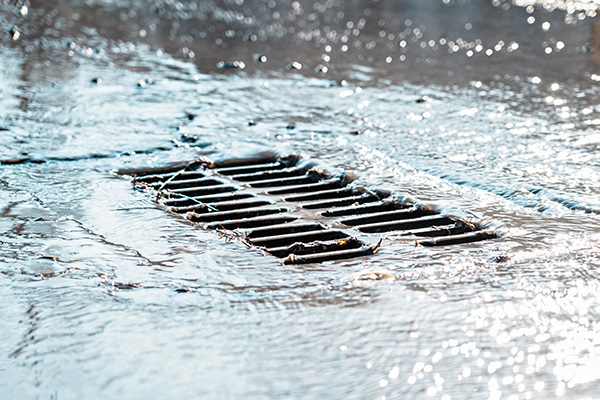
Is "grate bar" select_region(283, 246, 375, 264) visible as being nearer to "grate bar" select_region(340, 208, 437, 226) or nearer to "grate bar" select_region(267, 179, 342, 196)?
"grate bar" select_region(340, 208, 437, 226)

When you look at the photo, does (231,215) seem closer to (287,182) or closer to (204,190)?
(204,190)

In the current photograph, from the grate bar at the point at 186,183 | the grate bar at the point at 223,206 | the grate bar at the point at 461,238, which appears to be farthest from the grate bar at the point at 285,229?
the grate bar at the point at 186,183

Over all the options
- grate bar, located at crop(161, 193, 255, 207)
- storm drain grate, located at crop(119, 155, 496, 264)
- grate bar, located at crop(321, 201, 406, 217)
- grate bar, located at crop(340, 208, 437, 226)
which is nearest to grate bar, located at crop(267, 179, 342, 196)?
storm drain grate, located at crop(119, 155, 496, 264)

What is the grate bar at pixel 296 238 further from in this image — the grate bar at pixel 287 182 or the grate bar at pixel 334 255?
the grate bar at pixel 287 182

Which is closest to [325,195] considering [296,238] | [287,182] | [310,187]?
[310,187]

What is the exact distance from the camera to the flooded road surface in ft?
4.57

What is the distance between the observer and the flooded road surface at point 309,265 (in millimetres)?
→ 1393

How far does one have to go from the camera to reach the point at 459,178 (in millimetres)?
2543

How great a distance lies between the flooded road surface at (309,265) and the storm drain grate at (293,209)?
0.08 meters

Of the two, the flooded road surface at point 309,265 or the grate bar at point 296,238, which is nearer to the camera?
the flooded road surface at point 309,265

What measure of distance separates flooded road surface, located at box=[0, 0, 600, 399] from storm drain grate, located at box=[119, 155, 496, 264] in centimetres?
8

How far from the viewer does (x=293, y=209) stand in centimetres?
233

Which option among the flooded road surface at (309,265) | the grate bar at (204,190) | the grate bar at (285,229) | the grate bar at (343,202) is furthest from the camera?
the grate bar at (204,190)

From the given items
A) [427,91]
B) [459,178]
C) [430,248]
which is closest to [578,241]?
[430,248]
